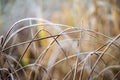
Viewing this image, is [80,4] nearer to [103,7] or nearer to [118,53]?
[103,7]

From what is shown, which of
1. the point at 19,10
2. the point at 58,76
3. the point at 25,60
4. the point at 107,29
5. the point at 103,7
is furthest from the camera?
the point at 19,10

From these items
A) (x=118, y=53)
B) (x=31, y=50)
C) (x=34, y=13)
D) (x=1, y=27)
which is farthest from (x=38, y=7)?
(x=118, y=53)

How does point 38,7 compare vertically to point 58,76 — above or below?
above

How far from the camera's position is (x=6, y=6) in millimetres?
2303

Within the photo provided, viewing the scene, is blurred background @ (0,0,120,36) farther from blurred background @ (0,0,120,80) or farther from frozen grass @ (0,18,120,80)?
frozen grass @ (0,18,120,80)

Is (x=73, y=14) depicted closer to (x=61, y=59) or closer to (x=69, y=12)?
(x=69, y=12)

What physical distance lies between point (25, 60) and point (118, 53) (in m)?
0.41

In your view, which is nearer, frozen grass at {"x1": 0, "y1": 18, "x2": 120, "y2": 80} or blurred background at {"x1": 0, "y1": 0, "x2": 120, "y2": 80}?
frozen grass at {"x1": 0, "y1": 18, "x2": 120, "y2": 80}

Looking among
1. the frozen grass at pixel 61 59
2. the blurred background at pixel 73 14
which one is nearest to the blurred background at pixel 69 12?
the blurred background at pixel 73 14

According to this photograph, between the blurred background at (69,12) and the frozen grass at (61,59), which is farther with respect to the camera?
the blurred background at (69,12)

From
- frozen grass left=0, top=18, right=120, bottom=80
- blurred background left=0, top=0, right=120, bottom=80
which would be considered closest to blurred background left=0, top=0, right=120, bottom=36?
blurred background left=0, top=0, right=120, bottom=80

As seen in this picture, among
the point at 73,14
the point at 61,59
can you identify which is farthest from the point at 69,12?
the point at 61,59

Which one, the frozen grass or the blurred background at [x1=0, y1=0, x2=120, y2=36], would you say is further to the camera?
the blurred background at [x1=0, y1=0, x2=120, y2=36]

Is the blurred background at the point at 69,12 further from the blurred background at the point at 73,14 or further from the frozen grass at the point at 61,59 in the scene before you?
the frozen grass at the point at 61,59
